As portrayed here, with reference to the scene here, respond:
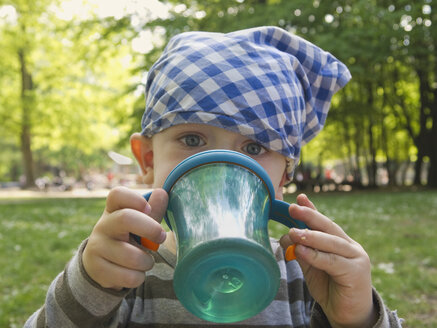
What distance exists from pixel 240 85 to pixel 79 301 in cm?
90

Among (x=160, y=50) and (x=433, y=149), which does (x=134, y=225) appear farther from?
(x=433, y=149)

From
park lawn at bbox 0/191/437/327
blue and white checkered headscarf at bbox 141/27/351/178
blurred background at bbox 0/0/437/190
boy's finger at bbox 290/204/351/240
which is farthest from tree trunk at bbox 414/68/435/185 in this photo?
boy's finger at bbox 290/204/351/240

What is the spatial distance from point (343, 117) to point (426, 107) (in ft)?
13.2

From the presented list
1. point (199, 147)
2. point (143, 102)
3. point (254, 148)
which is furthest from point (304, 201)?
point (143, 102)

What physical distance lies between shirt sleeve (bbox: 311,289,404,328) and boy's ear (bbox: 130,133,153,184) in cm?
89

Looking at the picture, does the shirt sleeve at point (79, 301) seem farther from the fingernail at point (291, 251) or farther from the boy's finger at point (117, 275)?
the fingernail at point (291, 251)

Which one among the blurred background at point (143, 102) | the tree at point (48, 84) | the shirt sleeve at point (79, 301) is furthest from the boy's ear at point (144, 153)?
the tree at point (48, 84)

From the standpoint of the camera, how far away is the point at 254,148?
60.3 inches

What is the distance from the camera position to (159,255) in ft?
5.84

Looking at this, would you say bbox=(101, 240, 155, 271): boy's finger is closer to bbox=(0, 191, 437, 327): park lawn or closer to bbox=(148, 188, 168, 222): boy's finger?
bbox=(148, 188, 168, 222): boy's finger

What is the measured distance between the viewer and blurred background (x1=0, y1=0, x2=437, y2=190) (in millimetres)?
13039

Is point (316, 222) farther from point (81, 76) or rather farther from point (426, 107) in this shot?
point (81, 76)

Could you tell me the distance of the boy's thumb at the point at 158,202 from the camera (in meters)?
1.11

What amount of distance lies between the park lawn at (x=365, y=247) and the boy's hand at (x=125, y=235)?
109 inches
